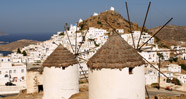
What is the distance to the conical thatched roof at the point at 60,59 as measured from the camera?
11.1 metres

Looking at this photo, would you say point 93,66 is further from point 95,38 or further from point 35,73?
point 95,38

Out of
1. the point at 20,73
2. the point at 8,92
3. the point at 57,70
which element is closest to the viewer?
the point at 57,70

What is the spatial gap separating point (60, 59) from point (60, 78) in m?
0.97

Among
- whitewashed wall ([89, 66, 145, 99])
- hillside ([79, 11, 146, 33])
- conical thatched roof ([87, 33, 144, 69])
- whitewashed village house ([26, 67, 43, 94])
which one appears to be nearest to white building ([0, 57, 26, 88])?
whitewashed village house ([26, 67, 43, 94])

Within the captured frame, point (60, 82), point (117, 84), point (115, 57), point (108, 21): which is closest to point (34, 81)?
point (60, 82)

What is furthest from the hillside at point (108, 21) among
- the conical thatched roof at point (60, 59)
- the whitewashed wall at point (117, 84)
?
the whitewashed wall at point (117, 84)

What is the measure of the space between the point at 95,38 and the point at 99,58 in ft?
162

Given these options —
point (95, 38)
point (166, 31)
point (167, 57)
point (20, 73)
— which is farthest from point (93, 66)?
point (166, 31)

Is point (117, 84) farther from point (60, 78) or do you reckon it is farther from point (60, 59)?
point (60, 59)

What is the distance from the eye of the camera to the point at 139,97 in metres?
6.88

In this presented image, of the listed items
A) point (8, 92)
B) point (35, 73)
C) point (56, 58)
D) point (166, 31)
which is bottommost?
point (8, 92)

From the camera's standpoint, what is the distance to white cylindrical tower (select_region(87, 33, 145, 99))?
259 inches

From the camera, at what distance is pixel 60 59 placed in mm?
11359

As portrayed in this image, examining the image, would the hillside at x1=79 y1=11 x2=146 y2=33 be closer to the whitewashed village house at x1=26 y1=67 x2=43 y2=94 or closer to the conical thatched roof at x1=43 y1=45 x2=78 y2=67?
the whitewashed village house at x1=26 y1=67 x2=43 y2=94
